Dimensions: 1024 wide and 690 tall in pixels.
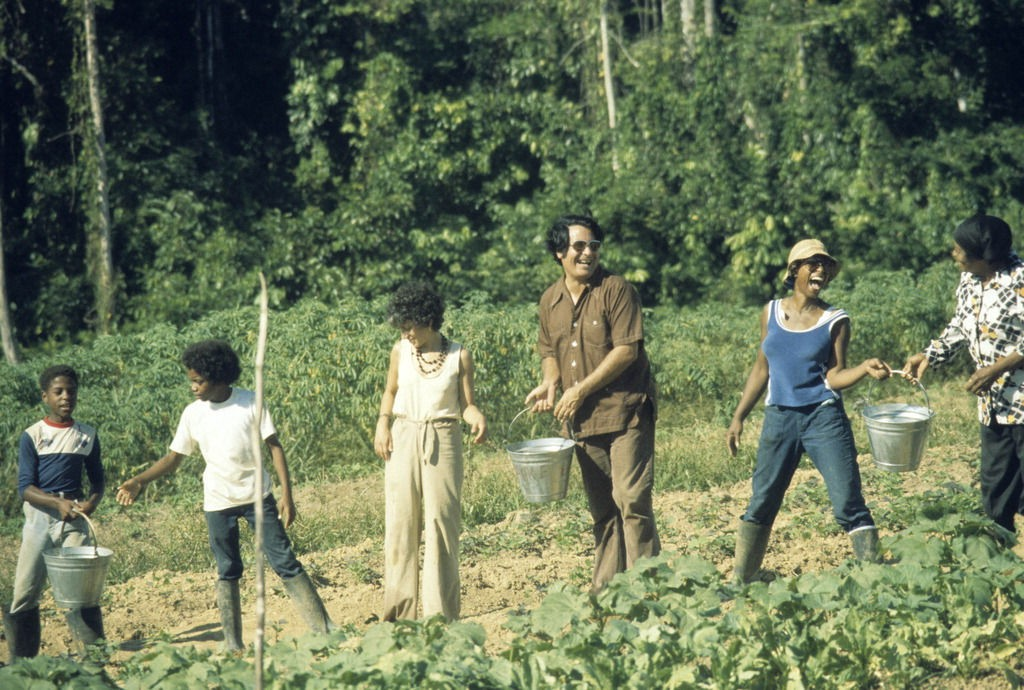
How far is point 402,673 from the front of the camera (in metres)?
3.91

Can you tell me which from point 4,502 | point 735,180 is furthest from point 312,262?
point 4,502

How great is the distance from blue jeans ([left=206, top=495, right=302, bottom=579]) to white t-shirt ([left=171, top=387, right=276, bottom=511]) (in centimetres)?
5

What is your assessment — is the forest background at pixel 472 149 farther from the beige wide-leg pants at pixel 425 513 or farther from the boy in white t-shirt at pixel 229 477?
the boy in white t-shirt at pixel 229 477

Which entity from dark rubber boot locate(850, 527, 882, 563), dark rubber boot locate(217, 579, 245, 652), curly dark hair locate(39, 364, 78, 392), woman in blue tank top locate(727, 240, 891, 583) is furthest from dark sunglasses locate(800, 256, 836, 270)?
curly dark hair locate(39, 364, 78, 392)

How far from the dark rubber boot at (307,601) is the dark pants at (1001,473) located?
2.96 meters

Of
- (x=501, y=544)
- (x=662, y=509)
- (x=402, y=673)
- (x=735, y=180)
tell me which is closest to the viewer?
(x=402, y=673)

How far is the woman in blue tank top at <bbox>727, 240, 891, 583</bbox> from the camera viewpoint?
5340 millimetres

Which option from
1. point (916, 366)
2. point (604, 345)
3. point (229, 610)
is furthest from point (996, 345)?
point (229, 610)

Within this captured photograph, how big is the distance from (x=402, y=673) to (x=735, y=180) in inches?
542

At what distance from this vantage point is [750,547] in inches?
223

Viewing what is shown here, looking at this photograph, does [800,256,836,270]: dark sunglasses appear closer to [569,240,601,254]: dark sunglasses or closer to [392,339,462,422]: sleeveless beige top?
[569,240,601,254]: dark sunglasses

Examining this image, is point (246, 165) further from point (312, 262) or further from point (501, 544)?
point (501, 544)

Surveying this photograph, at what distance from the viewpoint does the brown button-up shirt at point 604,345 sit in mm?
5566

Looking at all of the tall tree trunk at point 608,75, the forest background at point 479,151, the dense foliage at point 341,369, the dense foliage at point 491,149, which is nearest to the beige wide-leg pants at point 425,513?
the dense foliage at point 341,369
